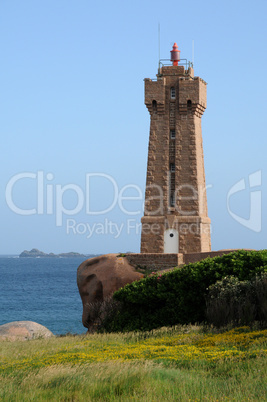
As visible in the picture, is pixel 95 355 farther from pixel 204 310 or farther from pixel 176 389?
pixel 204 310

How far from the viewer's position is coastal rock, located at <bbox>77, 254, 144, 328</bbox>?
100ft

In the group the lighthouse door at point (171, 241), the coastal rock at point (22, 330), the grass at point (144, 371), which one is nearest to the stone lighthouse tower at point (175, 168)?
the lighthouse door at point (171, 241)

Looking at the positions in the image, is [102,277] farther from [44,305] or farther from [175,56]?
[44,305]

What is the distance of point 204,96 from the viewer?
1511 inches

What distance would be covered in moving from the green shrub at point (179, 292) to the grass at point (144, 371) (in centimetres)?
456

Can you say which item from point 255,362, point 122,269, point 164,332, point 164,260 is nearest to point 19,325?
point 122,269

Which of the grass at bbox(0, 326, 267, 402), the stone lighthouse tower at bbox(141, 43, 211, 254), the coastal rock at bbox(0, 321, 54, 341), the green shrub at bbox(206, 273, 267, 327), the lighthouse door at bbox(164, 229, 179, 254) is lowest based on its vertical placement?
the coastal rock at bbox(0, 321, 54, 341)

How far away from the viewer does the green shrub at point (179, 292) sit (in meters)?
21.9

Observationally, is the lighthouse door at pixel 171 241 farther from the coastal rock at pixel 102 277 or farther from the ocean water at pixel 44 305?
the ocean water at pixel 44 305

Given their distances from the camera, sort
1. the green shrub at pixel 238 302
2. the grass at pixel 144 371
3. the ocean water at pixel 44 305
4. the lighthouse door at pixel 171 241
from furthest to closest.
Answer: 1. the ocean water at pixel 44 305
2. the lighthouse door at pixel 171 241
3. the green shrub at pixel 238 302
4. the grass at pixel 144 371

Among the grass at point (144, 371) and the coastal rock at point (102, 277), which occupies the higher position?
the coastal rock at point (102, 277)

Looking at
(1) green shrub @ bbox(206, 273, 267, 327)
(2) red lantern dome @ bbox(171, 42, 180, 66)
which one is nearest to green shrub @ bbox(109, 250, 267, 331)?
(1) green shrub @ bbox(206, 273, 267, 327)

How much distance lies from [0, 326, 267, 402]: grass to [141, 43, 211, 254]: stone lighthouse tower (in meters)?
19.1

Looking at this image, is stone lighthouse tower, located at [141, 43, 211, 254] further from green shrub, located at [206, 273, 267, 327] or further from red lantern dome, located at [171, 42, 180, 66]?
green shrub, located at [206, 273, 267, 327]
